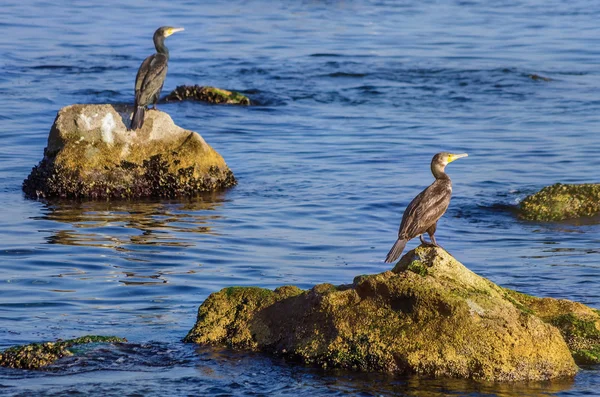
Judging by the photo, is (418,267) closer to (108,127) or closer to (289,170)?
(108,127)

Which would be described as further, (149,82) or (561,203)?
(149,82)

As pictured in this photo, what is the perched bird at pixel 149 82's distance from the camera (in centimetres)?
1279

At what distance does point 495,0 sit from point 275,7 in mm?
6844

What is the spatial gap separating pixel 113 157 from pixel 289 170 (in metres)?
3.04

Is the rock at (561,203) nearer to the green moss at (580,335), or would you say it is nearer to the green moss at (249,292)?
the green moss at (580,335)

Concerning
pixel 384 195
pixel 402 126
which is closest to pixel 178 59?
pixel 402 126

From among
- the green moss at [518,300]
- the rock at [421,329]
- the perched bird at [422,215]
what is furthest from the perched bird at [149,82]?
the green moss at [518,300]

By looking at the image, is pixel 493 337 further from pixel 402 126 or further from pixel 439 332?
pixel 402 126

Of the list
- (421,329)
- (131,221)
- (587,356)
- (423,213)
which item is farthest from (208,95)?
(421,329)

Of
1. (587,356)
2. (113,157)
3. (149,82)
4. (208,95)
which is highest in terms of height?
(149,82)

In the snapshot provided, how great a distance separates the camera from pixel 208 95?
66.2ft

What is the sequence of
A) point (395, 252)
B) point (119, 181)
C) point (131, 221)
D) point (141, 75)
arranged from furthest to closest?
point (141, 75) < point (119, 181) < point (131, 221) < point (395, 252)

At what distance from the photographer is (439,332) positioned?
6.88m

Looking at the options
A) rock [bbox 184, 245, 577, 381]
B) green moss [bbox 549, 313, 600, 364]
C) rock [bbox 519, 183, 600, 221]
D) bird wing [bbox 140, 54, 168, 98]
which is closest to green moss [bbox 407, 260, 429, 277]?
rock [bbox 184, 245, 577, 381]
